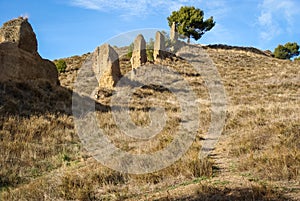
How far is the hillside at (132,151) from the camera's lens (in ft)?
14.6

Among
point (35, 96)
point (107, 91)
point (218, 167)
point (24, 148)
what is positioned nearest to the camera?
point (218, 167)

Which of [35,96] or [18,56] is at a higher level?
[18,56]

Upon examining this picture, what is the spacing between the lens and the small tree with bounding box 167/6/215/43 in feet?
154

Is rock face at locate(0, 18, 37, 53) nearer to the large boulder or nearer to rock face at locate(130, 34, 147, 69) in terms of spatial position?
the large boulder

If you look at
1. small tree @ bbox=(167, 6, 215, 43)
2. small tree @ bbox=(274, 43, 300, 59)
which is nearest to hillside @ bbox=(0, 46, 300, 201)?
small tree @ bbox=(167, 6, 215, 43)

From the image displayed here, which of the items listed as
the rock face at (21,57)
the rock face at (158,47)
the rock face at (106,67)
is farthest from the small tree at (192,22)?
the rock face at (21,57)

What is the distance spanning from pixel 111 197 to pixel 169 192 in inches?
35.5

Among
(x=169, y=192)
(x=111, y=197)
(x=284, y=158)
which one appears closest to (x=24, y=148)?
(x=111, y=197)

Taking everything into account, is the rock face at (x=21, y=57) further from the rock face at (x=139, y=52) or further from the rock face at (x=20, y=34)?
the rock face at (x=139, y=52)

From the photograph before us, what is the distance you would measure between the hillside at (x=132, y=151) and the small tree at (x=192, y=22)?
116 feet

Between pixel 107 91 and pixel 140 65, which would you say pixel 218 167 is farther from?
pixel 140 65

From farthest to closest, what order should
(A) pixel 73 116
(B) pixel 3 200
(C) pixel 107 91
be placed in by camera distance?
(C) pixel 107 91 → (A) pixel 73 116 → (B) pixel 3 200

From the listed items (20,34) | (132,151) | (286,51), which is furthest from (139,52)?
(286,51)

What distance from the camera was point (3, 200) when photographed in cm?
432
